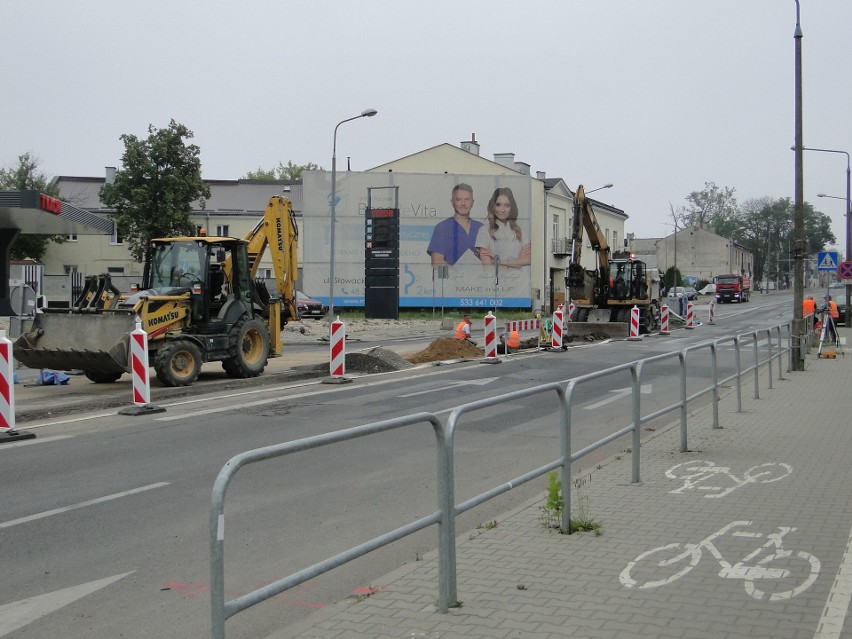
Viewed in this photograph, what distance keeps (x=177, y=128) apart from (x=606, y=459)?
175 feet

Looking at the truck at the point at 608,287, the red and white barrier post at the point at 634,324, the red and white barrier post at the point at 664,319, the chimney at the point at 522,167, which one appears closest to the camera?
the red and white barrier post at the point at 634,324

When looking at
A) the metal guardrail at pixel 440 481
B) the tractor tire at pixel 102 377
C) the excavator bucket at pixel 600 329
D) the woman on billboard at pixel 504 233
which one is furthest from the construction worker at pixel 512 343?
the woman on billboard at pixel 504 233

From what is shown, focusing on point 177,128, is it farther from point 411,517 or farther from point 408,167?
point 411,517

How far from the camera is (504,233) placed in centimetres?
6159

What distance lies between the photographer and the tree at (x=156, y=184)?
57812 mm

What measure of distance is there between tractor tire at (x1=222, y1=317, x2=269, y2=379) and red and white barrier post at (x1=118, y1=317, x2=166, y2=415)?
431 cm

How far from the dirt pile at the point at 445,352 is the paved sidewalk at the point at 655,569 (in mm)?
14227

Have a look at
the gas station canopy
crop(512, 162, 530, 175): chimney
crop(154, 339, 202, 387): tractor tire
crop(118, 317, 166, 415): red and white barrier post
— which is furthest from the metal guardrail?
crop(512, 162, 530, 175): chimney

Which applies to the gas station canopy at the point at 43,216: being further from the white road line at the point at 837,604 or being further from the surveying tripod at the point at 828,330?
the surveying tripod at the point at 828,330

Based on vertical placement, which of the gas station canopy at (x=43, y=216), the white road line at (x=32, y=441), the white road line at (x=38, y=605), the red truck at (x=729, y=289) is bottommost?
the white road line at (x=32, y=441)

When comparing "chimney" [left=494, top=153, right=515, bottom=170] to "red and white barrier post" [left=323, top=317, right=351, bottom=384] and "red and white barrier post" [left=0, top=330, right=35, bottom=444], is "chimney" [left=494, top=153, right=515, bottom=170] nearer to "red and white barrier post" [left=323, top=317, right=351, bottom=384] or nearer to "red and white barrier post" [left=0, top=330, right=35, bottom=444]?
"red and white barrier post" [left=323, top=317, right=351, bottom=384]

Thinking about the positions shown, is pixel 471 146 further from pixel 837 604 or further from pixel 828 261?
pixel 837 604

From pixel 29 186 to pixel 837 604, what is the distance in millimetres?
70229

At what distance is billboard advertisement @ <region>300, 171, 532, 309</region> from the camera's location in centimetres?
6034
